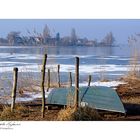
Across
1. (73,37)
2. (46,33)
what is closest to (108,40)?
(73,37)

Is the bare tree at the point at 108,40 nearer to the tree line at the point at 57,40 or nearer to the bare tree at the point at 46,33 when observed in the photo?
the tree line at the point at 57,40

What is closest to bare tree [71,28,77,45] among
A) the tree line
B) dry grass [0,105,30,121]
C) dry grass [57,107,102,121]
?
the tree line

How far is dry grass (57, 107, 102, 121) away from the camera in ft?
23.3


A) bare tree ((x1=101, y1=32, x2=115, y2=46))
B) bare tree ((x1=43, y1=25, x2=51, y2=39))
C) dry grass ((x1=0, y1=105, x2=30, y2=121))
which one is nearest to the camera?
bare tree ((x1=101, y1=32, x2=115, y2=46))

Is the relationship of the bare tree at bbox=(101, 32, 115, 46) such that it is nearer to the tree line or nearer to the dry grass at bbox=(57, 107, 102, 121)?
the tree line

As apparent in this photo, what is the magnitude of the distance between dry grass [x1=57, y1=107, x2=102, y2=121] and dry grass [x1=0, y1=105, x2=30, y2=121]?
46cm

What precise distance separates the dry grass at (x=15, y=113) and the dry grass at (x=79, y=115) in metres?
0.46

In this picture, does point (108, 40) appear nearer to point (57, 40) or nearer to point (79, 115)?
point (57, 40)

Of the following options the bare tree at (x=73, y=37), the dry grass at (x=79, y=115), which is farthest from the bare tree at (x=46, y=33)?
the dry grass at (x=79, y=115)

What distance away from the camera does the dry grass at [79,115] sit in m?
7.10

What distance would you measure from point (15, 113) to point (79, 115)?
29.9 inches
